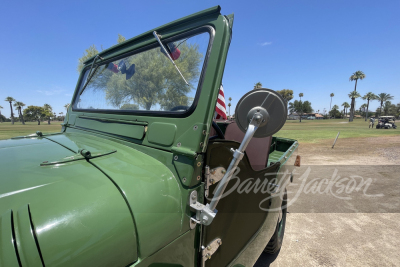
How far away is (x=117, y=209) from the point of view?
30.7 inches

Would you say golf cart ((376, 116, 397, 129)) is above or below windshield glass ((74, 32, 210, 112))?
below

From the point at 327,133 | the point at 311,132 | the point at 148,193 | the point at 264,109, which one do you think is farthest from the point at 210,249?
the point at 311,132

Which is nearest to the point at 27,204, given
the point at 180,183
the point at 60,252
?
the point at 60,252

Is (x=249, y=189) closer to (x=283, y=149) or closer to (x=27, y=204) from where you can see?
(x=27, y=204)

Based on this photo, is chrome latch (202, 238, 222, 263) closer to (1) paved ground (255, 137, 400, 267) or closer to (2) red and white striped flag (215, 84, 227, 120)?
(2) red and white striped flag (215, 84, 227, 120)

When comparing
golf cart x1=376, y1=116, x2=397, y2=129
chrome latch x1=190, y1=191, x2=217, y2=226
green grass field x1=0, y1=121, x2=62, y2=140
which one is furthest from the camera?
golf cart x1=376, y1=116, x2=397, y2=129

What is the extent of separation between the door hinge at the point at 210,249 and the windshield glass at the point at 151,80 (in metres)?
0.83

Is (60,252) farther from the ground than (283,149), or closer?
farther from the ground

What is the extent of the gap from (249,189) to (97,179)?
3.56 feet

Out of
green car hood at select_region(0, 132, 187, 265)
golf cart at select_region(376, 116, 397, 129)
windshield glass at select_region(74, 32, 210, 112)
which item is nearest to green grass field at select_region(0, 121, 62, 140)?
windshield glass at select_region(74, 32, 210, 112)

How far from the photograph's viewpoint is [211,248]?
116cm

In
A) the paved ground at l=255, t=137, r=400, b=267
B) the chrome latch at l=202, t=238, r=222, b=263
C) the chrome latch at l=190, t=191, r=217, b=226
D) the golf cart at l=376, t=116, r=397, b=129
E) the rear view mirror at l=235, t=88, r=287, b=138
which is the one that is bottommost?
the paved ground at l=255, t=137, r=400, b=267

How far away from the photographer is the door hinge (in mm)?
1116

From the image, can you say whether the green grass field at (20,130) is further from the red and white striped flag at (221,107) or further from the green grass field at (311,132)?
the red and white striped flag at (221,107)
